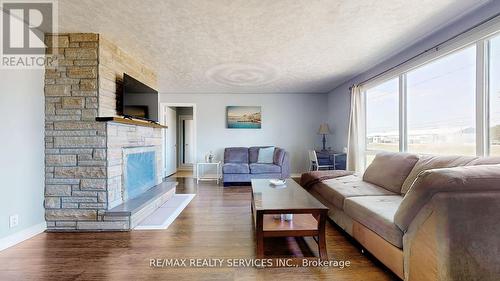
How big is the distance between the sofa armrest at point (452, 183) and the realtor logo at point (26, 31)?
3491mm

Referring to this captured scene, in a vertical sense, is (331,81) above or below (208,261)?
above

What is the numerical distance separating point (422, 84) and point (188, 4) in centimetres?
320

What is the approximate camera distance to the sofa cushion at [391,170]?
2.62 m

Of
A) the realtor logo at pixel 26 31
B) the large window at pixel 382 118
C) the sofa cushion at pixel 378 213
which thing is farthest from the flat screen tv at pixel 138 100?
the large window at pixel 382 118

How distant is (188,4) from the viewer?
2.17 meters

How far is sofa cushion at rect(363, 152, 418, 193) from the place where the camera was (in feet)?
8.60

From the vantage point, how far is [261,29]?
8.74 ft

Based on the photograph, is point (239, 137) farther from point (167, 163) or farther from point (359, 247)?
point (359, 247)

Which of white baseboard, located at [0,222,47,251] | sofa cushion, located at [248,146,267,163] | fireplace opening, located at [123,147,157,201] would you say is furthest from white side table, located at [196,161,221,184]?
white baseboard, located at [0,222,47,251]

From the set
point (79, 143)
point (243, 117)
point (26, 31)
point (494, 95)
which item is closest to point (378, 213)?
point (494, 95)

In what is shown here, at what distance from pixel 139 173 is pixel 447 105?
4.26 m

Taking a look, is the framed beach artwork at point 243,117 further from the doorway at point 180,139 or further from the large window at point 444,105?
the large window at point 444,105

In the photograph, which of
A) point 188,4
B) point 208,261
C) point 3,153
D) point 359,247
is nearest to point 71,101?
point 3,153

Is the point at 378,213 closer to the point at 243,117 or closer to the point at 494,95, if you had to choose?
the point at 494,95
